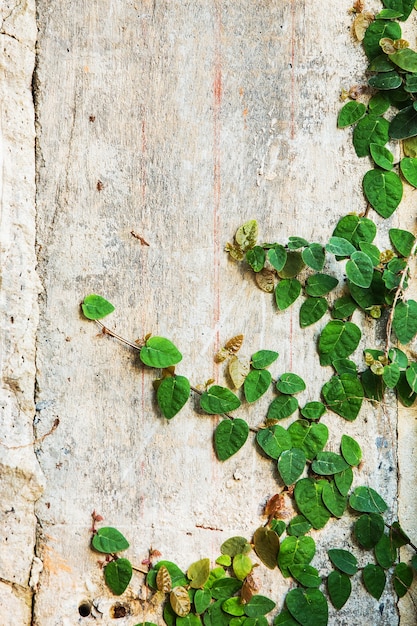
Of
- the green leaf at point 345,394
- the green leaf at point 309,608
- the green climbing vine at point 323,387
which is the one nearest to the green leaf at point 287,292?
the green climbing vine at point 323,387

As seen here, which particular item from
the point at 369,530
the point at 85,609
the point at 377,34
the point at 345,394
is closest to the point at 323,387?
the point at 345,394

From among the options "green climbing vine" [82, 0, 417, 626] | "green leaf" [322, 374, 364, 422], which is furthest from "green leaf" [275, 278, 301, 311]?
"green leaf" [322, 374, 364, 422]

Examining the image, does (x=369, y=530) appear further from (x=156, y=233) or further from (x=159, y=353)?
(x=156, y=233)

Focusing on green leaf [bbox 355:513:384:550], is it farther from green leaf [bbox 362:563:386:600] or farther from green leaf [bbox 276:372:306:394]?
green leaf [bbox 276:372:306:394]

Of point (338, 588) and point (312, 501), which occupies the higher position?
point (312, 501)

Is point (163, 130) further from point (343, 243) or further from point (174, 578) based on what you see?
point (174, 578)

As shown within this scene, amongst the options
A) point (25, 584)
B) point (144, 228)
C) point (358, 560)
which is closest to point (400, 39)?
point (144, 228)
